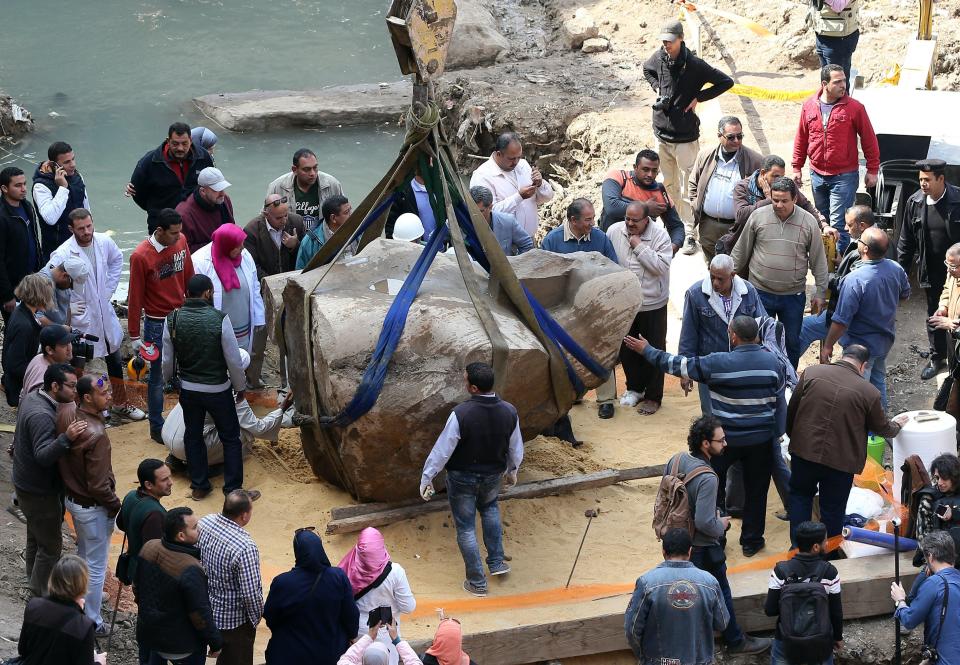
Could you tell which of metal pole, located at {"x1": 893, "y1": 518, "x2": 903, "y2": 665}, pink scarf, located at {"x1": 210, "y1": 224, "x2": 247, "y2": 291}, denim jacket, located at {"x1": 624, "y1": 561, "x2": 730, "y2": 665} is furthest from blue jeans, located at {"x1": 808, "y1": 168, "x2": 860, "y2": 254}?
denim jacket, located at {"x1": 624, "y1": 561, "x2": 730, "y2": 665}

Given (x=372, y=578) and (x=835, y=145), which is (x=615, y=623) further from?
(x=835, y=145)

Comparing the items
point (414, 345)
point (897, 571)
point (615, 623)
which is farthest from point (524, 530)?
point (897, 571)

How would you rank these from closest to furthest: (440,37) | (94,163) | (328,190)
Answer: (440,37) → (328,190) → (94,163)

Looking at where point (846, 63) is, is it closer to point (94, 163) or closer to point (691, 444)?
point (691, 444)

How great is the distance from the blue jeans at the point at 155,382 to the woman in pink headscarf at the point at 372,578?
3006mm

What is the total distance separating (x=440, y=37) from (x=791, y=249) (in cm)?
318

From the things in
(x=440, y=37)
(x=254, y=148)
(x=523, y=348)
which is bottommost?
(x=254, y=148)

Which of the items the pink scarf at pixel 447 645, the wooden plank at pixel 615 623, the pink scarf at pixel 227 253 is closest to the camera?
the pink scarf at pixel 447 645

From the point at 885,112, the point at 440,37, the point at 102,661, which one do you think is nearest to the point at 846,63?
the point at 885,112

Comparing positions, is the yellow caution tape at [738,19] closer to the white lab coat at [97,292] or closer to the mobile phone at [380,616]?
the white lab coat at [97,292]

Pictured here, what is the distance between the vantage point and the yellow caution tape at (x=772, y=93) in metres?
14.3

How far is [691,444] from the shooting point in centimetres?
662

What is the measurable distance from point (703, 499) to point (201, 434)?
322 centimetres

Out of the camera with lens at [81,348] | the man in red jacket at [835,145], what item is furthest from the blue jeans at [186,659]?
the man in red jacket at [835,145]
